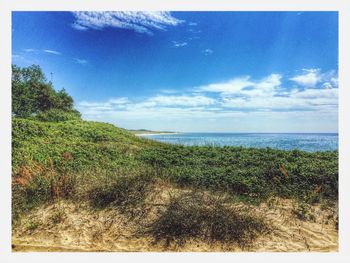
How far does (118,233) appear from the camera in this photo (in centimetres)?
509

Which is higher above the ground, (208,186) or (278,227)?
(208,186)

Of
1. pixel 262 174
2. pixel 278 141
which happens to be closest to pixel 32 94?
pixel 278 141

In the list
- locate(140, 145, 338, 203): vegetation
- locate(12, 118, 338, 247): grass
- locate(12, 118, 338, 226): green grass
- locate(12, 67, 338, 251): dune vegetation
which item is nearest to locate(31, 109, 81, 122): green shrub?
locate(12, 118, 338, 226): green grass

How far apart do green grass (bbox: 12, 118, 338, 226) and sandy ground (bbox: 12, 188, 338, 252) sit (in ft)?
1.10

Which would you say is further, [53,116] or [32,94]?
[32,94]

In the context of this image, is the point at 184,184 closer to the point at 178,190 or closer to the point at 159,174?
the point at 178,190

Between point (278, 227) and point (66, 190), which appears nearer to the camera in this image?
point (278, 227)

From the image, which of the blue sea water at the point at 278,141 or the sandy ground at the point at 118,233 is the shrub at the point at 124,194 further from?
the blue sea water at the point at 278,141

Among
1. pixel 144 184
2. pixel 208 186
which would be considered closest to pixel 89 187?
pixel 144 184

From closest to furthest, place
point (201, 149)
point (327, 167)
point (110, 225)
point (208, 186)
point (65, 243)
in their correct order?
point (65, 243), point (110, 225), point (208, 186), point (327, 167), point (201, 149)

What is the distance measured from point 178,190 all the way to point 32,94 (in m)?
16.2
